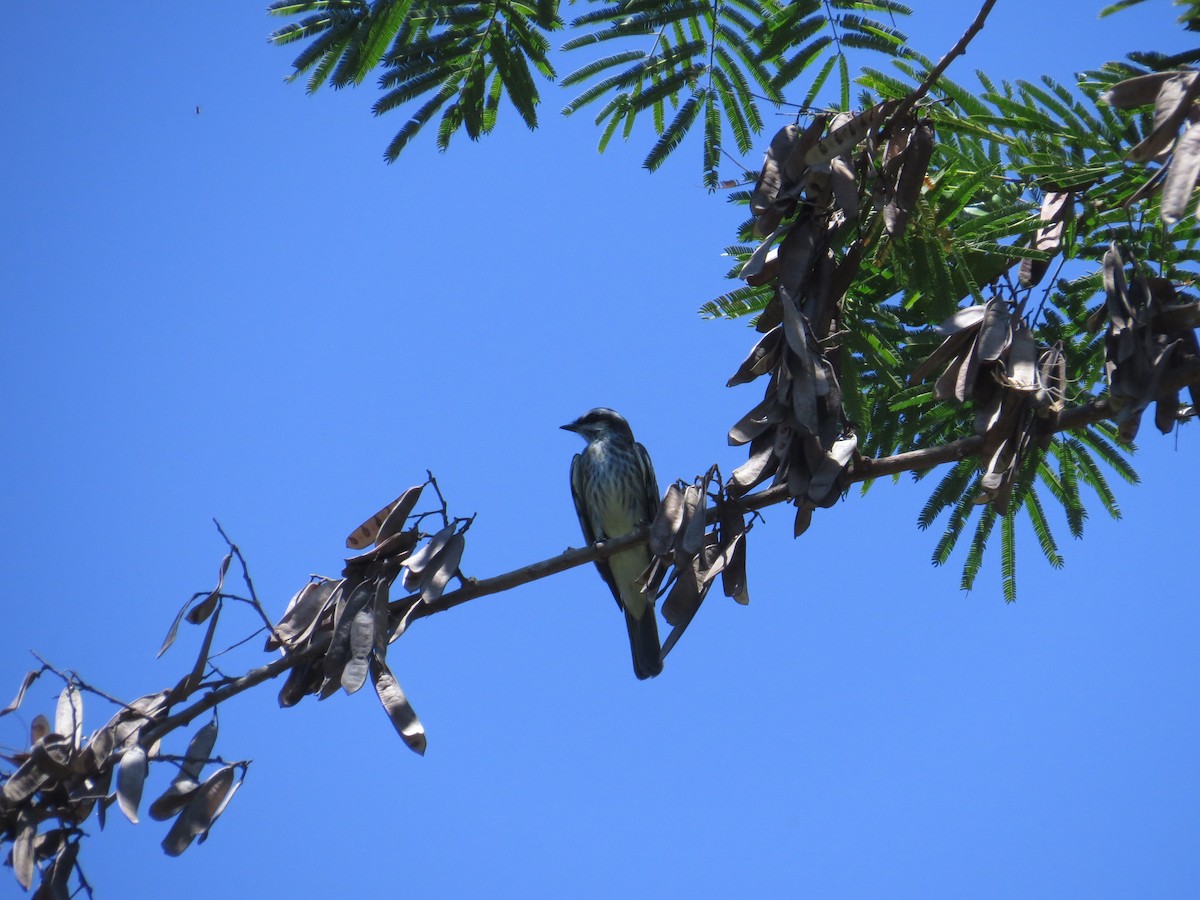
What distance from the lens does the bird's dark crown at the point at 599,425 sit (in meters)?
7.57

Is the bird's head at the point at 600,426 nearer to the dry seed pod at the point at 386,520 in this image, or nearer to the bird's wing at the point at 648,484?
the bird's wing at the point at 648,484

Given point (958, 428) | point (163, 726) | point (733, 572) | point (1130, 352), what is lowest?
point (163, 726)

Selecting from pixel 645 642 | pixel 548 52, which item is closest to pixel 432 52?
pixel 548 52

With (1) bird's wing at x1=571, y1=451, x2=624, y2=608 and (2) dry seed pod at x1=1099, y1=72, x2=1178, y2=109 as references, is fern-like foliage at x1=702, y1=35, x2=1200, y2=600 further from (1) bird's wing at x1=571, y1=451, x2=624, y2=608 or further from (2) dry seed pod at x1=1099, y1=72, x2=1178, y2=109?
(1) bird's wing at x1=571, y1=451, x2=624, y2=608

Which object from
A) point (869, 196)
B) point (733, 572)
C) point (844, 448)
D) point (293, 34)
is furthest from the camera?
point (293, 34)

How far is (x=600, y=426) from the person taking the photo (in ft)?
25.1

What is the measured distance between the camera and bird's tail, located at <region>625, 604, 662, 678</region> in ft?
21.4

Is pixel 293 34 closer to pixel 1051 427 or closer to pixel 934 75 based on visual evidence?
pixel 934 75

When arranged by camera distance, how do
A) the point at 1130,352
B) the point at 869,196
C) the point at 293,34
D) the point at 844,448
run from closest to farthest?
the point at 1130,352 < the point at 844,448 < the point at 869,196 < the point at 293,34

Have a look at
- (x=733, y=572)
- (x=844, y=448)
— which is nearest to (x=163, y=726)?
(x=733, y=572)

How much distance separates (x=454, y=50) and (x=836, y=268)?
2.02 metres

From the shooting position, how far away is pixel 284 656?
12.6 ft

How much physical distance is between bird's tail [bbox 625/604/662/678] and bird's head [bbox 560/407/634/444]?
51.5 inches

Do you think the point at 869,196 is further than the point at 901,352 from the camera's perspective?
No
